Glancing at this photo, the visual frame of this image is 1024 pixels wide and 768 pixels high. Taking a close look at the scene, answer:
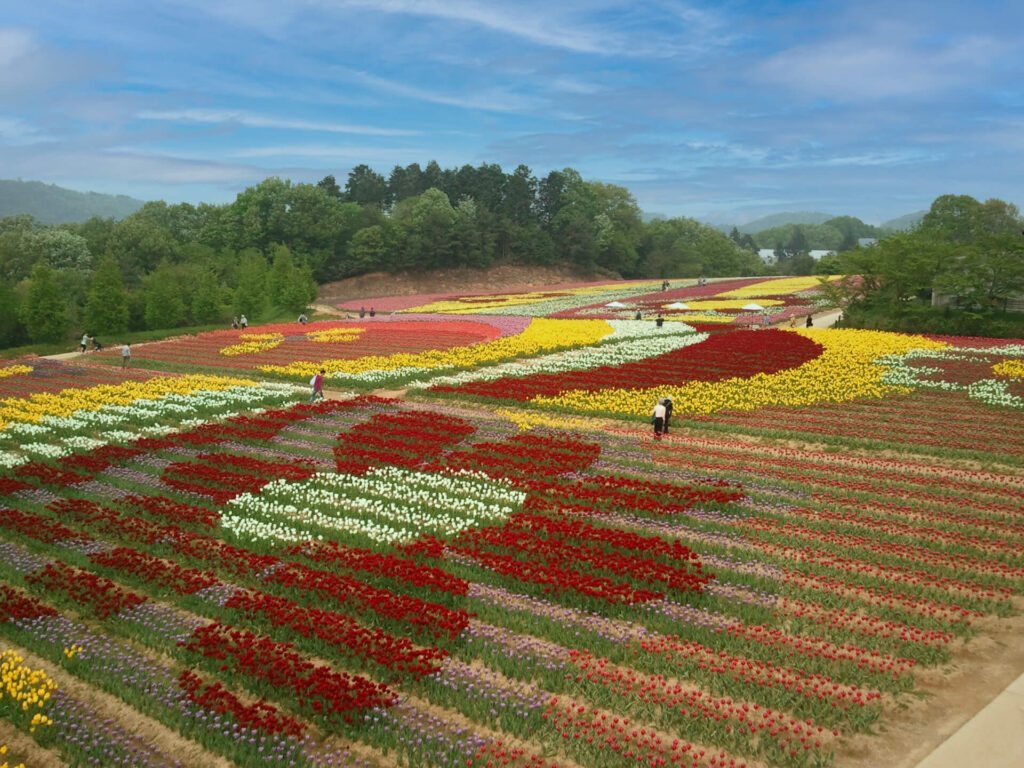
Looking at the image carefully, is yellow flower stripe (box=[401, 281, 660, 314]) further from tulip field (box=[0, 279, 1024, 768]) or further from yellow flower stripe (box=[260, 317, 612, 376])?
tulip field (box=[0, 279, 1024, 768])

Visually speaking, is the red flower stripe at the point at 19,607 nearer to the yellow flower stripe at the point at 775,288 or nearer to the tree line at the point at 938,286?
the tree line at the point at 938,286

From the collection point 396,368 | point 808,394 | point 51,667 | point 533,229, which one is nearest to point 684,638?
point 51,667

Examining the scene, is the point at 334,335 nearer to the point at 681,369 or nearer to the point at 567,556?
the point at 681,369

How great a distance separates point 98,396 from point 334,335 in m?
23.3

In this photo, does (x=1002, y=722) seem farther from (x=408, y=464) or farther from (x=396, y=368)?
(x=396, y=368)

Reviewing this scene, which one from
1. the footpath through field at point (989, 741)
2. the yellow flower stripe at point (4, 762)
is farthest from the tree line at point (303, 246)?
the footpath through field at point (989, 741)

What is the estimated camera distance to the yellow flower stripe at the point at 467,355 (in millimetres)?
41219

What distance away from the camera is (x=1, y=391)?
3662 centimetres

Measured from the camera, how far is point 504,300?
9312 centimetres

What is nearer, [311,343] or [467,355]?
[467,355]

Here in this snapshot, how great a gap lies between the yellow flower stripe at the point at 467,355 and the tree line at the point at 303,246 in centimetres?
3448

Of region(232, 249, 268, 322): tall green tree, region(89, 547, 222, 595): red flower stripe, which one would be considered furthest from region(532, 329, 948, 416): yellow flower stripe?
region(232, 249, 268, 322): tall green tree

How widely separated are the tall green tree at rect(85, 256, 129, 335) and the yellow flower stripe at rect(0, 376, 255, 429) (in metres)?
32.7

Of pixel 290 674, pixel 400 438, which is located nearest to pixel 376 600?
pixel 290 674
